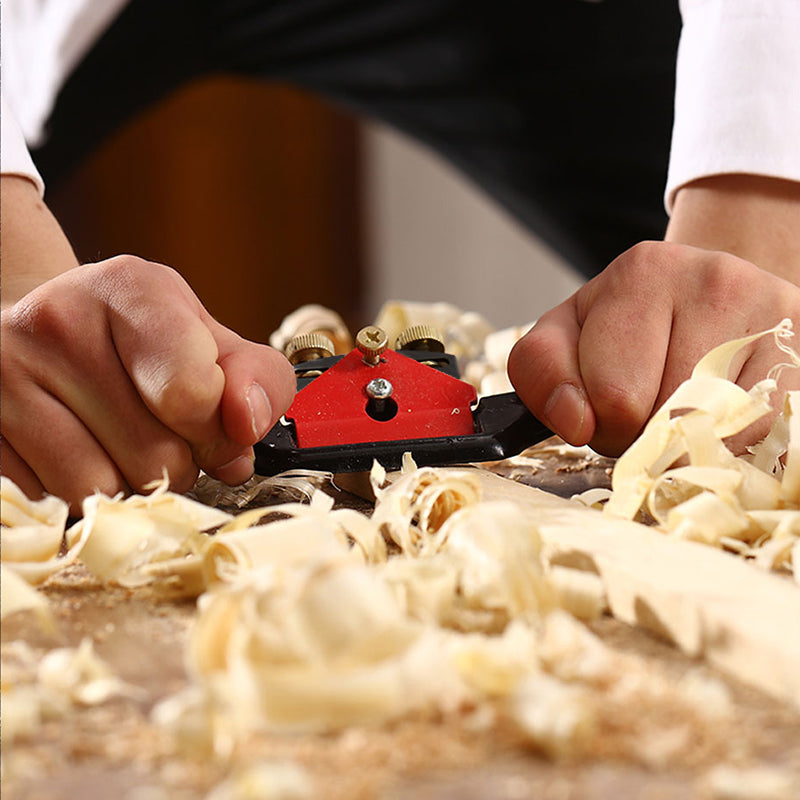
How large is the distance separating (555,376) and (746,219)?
0.28 m

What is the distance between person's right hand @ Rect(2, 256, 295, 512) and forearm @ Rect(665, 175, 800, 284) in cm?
38

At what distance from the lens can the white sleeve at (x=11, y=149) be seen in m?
0.68

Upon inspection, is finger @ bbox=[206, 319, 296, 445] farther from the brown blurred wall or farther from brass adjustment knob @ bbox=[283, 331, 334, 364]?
the brown blurred wall

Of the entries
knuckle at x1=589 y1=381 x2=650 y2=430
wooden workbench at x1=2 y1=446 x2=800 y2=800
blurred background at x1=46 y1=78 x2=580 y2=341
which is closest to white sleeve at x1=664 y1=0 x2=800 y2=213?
knuckle at x1=589 y1=381 x2=650 y2=430

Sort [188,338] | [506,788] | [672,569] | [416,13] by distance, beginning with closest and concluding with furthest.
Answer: [506,788], [672,569], [188,338], [416,13]

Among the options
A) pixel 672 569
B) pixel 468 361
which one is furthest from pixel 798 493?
pixel 468 361

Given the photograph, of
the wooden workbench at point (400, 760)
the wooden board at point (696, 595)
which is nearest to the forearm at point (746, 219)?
the wooden board at point (696, 595)

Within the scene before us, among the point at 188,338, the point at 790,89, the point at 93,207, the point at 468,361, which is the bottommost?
the point at 93,207

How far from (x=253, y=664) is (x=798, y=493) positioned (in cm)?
30

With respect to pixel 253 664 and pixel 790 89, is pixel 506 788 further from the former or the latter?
pixel 790 89

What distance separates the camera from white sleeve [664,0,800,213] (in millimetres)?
735

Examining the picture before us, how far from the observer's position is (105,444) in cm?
51

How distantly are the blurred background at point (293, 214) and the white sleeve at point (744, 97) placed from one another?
6.66 ft

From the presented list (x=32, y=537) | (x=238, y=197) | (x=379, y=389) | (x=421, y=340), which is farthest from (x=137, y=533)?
(x=238, y=197)
